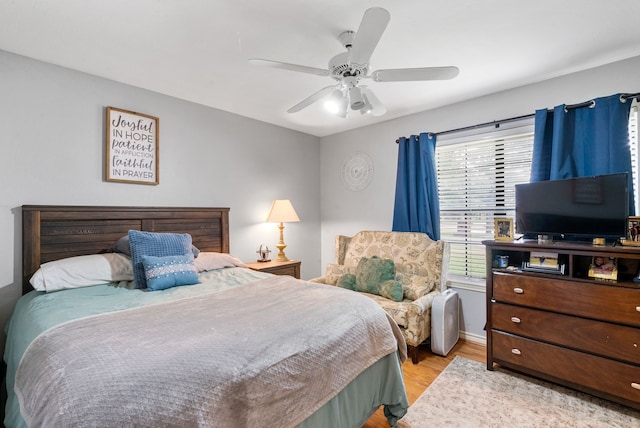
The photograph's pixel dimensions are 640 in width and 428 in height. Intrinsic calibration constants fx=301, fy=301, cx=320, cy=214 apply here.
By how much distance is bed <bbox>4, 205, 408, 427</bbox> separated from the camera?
950 mm

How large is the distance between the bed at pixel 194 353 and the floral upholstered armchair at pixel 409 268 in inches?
27.9

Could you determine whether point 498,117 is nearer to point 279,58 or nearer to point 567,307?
point 567,307

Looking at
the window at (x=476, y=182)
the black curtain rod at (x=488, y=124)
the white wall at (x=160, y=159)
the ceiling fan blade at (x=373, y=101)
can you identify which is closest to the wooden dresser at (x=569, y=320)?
the window at (x=476, y=182)

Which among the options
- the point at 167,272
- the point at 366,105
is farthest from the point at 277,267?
the point at 366,105

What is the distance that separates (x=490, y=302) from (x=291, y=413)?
79.4 inches

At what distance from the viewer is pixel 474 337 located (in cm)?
310

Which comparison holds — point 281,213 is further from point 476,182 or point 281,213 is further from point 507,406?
point 507,406

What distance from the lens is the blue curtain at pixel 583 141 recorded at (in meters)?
2.27

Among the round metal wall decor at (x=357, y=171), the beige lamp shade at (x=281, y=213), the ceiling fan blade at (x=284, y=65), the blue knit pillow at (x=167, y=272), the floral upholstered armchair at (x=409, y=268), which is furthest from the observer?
the round metal wall decor at (x=357, y=171)

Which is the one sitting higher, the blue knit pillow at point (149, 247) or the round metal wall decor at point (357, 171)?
the round metal wall decor at point (357, 171)

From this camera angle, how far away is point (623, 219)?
2.03 metres

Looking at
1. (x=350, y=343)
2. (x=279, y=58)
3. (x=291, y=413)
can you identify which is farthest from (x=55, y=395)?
(x=279, y=58)

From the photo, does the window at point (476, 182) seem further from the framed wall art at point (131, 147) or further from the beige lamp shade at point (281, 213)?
the framed wall art at point (131, 147)

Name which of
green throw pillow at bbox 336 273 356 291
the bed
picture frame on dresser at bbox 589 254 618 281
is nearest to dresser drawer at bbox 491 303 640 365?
picture frame on dresser at bbox 589 254 618 281
